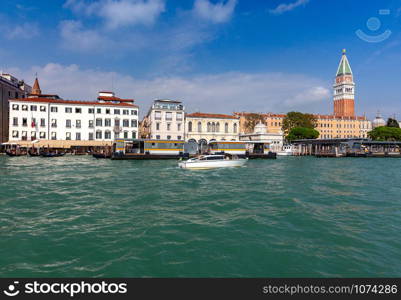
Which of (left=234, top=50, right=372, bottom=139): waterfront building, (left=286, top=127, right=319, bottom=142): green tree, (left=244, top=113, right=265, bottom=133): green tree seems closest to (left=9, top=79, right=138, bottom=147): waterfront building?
(left=244, top=113, right=265, bottom=133): green tree

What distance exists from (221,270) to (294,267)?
166cm

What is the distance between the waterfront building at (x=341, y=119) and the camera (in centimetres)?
9281

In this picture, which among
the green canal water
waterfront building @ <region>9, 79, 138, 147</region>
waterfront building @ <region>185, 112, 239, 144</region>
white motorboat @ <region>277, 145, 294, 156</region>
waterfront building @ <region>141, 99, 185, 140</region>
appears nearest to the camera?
the green canal water

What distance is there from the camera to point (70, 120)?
2045 inches

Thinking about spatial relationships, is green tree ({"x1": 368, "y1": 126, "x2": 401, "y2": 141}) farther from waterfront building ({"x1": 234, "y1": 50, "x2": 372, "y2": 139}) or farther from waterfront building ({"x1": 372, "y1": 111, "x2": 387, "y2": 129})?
waterfront building ({"x1": 372, "y1": 111, "x2": 387, "y2": 129})

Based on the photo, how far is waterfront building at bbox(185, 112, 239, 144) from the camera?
60.7 metres

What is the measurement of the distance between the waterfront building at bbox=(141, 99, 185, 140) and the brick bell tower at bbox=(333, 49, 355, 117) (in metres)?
91.0

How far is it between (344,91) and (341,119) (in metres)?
29.8

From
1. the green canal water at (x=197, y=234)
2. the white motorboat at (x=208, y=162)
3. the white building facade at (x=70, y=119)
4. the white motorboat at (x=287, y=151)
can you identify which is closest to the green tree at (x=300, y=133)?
the white motorboat at (x=287, y=151)

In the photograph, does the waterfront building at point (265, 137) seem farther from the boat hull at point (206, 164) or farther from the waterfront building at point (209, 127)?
the boat hull at point (206, 164)

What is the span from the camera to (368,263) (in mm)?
6090

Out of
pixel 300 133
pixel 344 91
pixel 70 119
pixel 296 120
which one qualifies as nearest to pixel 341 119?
pixel 344 91

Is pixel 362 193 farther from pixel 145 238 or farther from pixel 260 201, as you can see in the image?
pixel 145 238

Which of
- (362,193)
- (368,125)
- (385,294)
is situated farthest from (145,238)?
(368,125)
